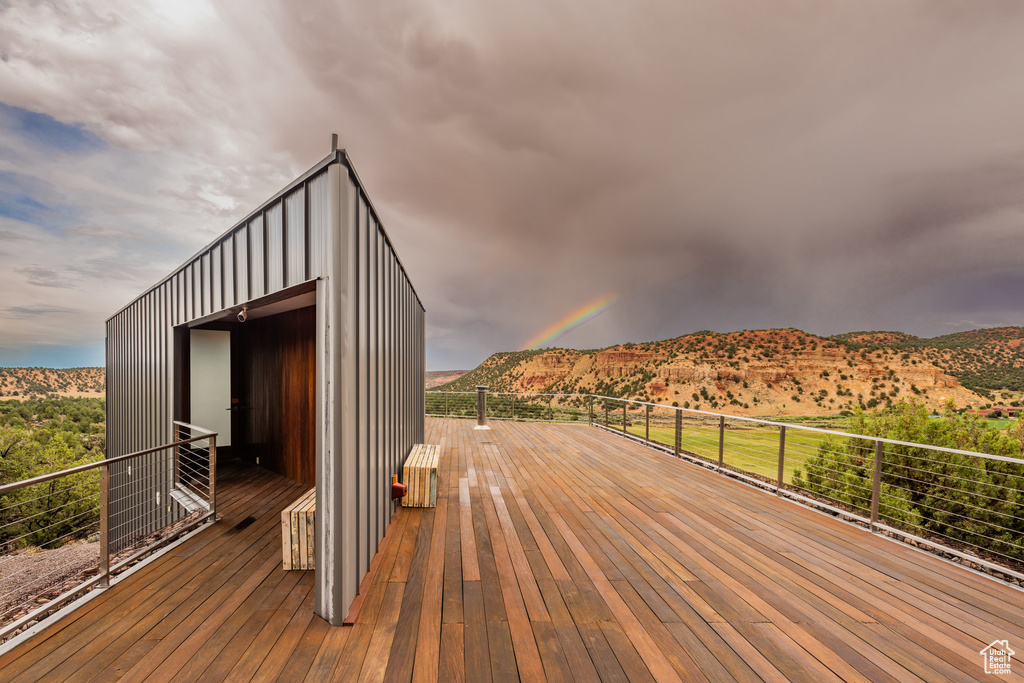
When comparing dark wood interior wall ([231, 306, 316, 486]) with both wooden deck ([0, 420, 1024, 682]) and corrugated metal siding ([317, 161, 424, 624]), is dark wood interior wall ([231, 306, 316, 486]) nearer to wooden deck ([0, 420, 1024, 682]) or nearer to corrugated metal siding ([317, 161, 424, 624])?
wooden deck ([0, 420, 1024, 682])

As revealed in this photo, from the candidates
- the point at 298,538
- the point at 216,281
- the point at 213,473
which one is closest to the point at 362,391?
the point at 298,538

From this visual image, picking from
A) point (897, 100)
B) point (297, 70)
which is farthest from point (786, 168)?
point (297, 70)

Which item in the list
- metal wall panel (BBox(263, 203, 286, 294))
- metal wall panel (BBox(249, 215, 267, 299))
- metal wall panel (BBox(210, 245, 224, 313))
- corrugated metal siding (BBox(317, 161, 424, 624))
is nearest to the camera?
corrugated metal siding (BBox(317, 161, 424, 624))

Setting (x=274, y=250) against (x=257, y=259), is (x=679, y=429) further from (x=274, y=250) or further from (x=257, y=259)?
(x=257, y=259)

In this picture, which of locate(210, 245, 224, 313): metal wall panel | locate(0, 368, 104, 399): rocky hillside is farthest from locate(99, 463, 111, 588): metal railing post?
locate(0, 368, 104, 399): rocky hillside

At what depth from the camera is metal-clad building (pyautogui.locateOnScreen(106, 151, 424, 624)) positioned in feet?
7.19

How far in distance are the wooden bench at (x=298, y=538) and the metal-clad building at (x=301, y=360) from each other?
0.33 metres

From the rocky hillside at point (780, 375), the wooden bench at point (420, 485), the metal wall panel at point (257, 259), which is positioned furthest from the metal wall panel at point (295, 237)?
the rocky hillside at point (780, 375)

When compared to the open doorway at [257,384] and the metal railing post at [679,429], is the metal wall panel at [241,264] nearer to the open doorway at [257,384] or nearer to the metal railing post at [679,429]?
the open doorway at [257,384]

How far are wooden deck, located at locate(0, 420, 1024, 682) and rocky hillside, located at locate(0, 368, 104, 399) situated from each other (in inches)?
2313

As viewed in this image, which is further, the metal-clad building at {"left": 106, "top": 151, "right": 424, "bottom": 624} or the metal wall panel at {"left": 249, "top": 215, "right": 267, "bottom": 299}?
the metal wall panel at {"left": 249, "top": 215, "right": 267, "bottom": 299}

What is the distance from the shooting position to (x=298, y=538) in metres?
2.78

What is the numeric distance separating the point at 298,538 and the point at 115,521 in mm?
7721

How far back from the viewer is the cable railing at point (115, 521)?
2.26 metres
